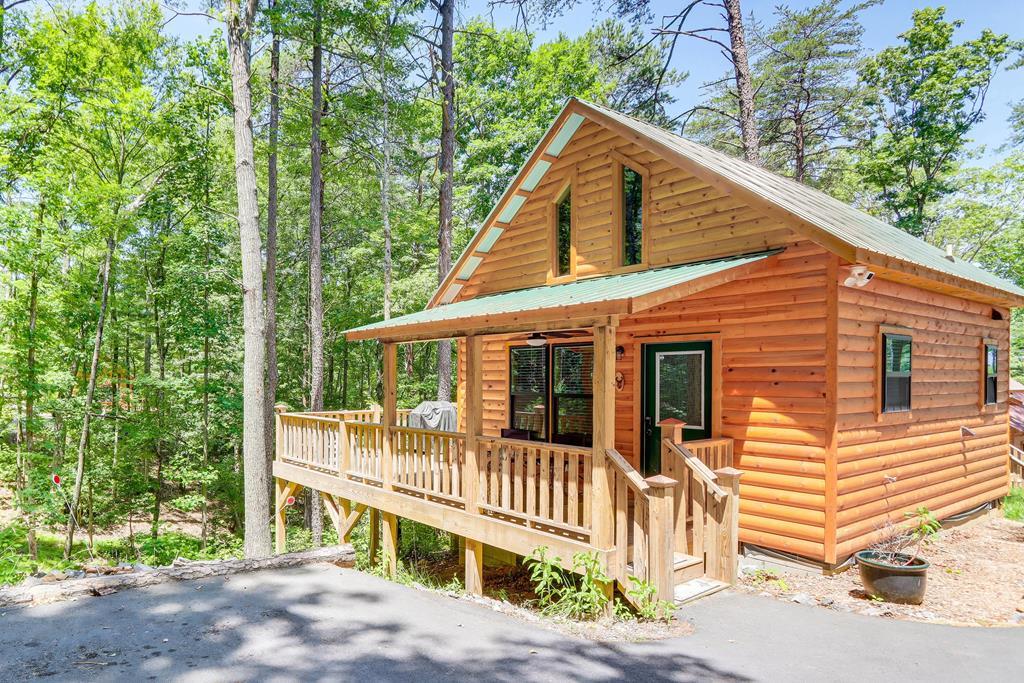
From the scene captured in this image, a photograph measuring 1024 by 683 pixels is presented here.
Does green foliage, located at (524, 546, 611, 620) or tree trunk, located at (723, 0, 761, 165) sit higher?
tree trunk, located at (723, 0, 761, 165)

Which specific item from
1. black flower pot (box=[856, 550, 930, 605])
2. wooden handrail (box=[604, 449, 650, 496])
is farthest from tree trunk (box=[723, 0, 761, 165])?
wooden handrail (box=[604, 449, 650, 496])

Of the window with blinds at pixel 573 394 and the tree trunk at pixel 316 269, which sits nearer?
the window with blinds at pixel 573 394

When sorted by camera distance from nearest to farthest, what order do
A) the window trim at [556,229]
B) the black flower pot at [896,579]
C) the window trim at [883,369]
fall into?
the black flower pot at [896,579], the window trim at [883,369], the window trim at [556,229]

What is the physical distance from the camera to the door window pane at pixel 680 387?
730 cm

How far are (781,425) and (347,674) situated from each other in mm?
4988

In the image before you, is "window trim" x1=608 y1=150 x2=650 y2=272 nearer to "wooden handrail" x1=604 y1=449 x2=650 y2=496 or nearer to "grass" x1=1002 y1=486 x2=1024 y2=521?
"wooden handrail" x1=604 y1=449 x2=650 y2=496

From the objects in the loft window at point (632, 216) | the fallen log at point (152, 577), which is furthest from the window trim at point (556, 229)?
the fallen log at point (152, 577)

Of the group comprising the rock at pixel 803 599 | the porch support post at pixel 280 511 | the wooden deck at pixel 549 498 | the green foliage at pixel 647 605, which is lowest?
the porch support post at pixel 280 511

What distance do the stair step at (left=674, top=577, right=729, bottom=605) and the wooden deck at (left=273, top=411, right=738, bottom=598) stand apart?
3.1 inches

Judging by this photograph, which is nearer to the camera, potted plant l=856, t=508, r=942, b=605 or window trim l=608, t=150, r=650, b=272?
potted plant l=856, t=508, r=942, b=605

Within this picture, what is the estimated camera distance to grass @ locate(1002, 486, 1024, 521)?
9.75m

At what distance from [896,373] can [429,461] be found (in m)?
5.92

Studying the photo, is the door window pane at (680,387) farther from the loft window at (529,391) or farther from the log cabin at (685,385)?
the loft window at (529,391)

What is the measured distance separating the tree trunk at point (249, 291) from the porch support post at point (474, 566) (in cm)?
465
